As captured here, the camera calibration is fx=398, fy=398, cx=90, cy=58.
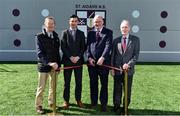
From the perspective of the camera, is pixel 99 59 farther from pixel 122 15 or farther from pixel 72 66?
pixel 122 15

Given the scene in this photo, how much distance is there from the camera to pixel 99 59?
5375mm

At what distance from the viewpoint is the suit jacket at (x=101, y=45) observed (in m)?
5.39

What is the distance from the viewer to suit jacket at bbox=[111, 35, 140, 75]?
17.5ft

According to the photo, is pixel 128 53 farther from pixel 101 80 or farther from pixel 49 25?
pixel 49 25

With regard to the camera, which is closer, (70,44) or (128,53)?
(128,53)

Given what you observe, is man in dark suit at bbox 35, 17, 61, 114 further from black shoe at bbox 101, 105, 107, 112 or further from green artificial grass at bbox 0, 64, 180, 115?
black shoe at bbox 101, 105, 107, 112

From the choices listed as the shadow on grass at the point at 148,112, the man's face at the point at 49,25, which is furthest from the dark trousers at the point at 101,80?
the man's face at the point at 49,25

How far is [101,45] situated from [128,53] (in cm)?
39

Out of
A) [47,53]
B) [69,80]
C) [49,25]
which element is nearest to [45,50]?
[47,53]

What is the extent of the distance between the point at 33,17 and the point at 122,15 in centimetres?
236

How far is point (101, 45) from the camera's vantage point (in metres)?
5.44

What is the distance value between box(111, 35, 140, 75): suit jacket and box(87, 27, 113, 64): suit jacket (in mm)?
86

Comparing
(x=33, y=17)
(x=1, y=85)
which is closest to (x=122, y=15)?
(x=33, y=17)

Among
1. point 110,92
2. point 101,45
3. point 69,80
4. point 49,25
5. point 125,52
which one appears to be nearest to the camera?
point 49,25
